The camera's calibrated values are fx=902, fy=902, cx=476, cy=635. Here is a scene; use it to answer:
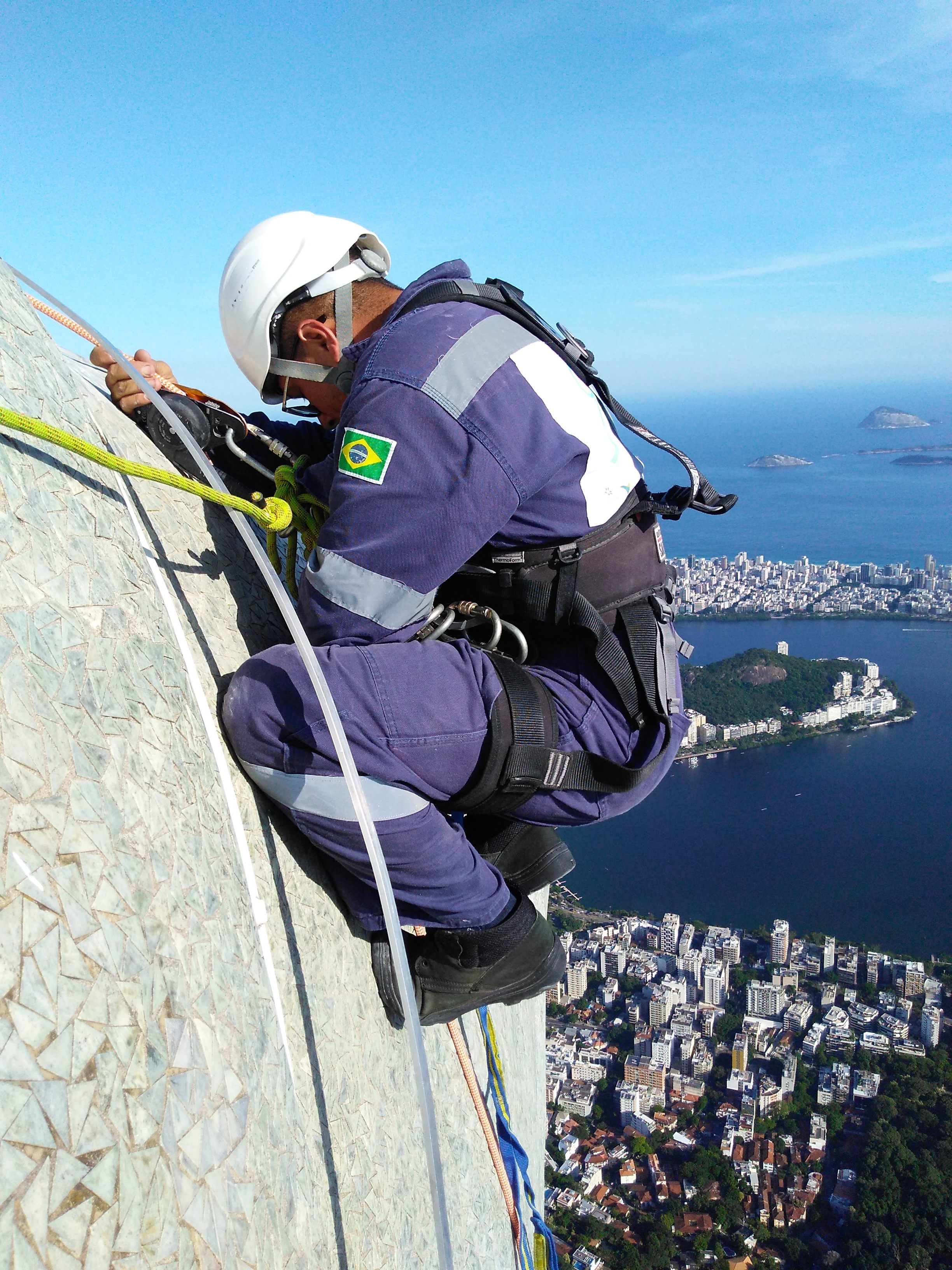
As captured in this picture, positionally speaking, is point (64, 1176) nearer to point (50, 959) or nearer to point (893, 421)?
point (50, 959)

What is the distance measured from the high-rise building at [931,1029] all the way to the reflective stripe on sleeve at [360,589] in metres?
21.3

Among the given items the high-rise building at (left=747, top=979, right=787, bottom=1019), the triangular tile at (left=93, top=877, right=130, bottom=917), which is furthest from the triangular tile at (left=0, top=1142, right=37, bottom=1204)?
the high-rise building at (left=747, top=979, right=787, bottom=1019)

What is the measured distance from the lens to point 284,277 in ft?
8.27

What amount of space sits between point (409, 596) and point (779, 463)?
91.5 m

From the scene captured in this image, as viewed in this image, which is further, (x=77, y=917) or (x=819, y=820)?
(x=819, y=820)

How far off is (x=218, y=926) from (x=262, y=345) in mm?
1692

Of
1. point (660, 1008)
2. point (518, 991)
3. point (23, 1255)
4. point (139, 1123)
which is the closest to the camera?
point (23, 1255)

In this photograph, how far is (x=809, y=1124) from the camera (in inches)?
674

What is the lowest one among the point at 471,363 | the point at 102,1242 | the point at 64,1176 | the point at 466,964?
the point at 466,964

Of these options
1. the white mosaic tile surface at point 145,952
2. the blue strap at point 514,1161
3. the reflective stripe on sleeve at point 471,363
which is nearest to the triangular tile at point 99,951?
the white mosaic tile surface at point 145,952

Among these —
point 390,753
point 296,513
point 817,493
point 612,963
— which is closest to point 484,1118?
point 390,753

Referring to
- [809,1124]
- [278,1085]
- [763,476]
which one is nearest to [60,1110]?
[278,1085]

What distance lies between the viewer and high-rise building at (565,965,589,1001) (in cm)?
2166

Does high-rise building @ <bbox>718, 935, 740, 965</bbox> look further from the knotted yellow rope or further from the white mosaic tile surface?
the knotted yellow rope
